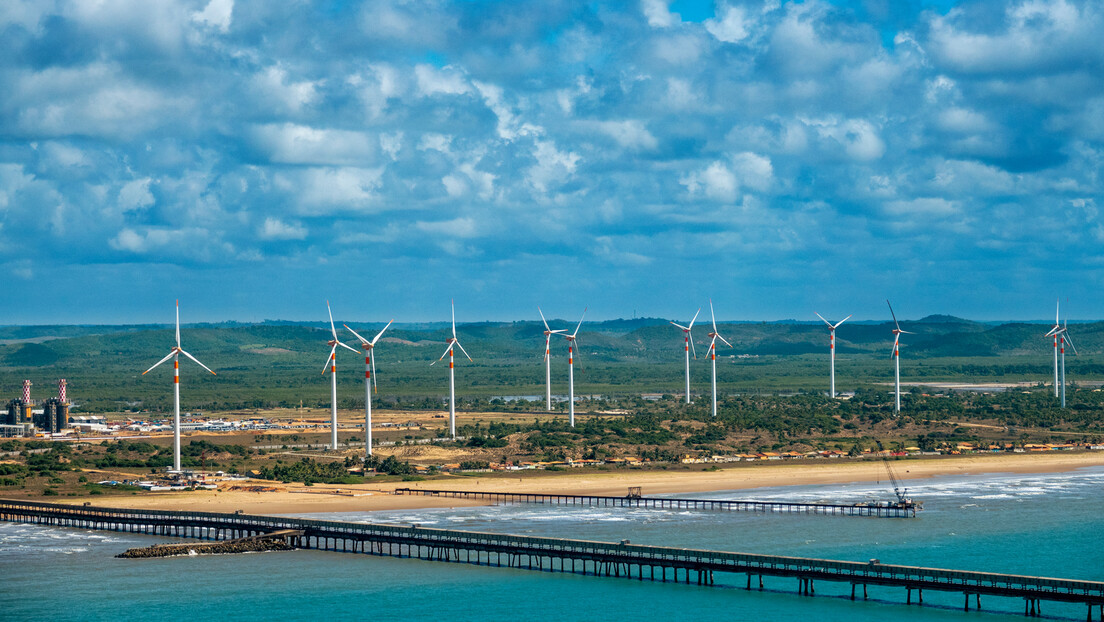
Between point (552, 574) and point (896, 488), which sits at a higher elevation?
point (896, 488)

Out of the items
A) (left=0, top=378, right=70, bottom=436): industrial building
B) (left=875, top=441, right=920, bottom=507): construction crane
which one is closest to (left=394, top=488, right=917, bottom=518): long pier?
(left=875, top=441, right=920, bottom=507): construction crane

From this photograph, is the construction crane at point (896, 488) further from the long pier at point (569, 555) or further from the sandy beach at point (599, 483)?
the long pier at point (569, 555)

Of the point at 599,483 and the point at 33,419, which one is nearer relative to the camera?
the point at 599,483

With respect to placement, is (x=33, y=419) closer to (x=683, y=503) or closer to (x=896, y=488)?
(x=683, y=503)

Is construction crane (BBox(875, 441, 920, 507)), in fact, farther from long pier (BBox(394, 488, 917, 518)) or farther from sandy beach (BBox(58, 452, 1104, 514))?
sandy beach (BBox(58, 452, 1104, 514))

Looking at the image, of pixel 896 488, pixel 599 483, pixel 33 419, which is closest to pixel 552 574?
pixel 896 488

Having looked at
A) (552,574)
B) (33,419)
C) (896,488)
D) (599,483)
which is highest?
(33,419)

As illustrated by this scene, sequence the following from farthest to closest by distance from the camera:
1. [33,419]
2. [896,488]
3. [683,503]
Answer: [33,419], [683,503], [896,488]

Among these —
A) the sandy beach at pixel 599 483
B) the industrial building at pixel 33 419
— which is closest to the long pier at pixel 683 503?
the sandy beach at pixel 599 483
